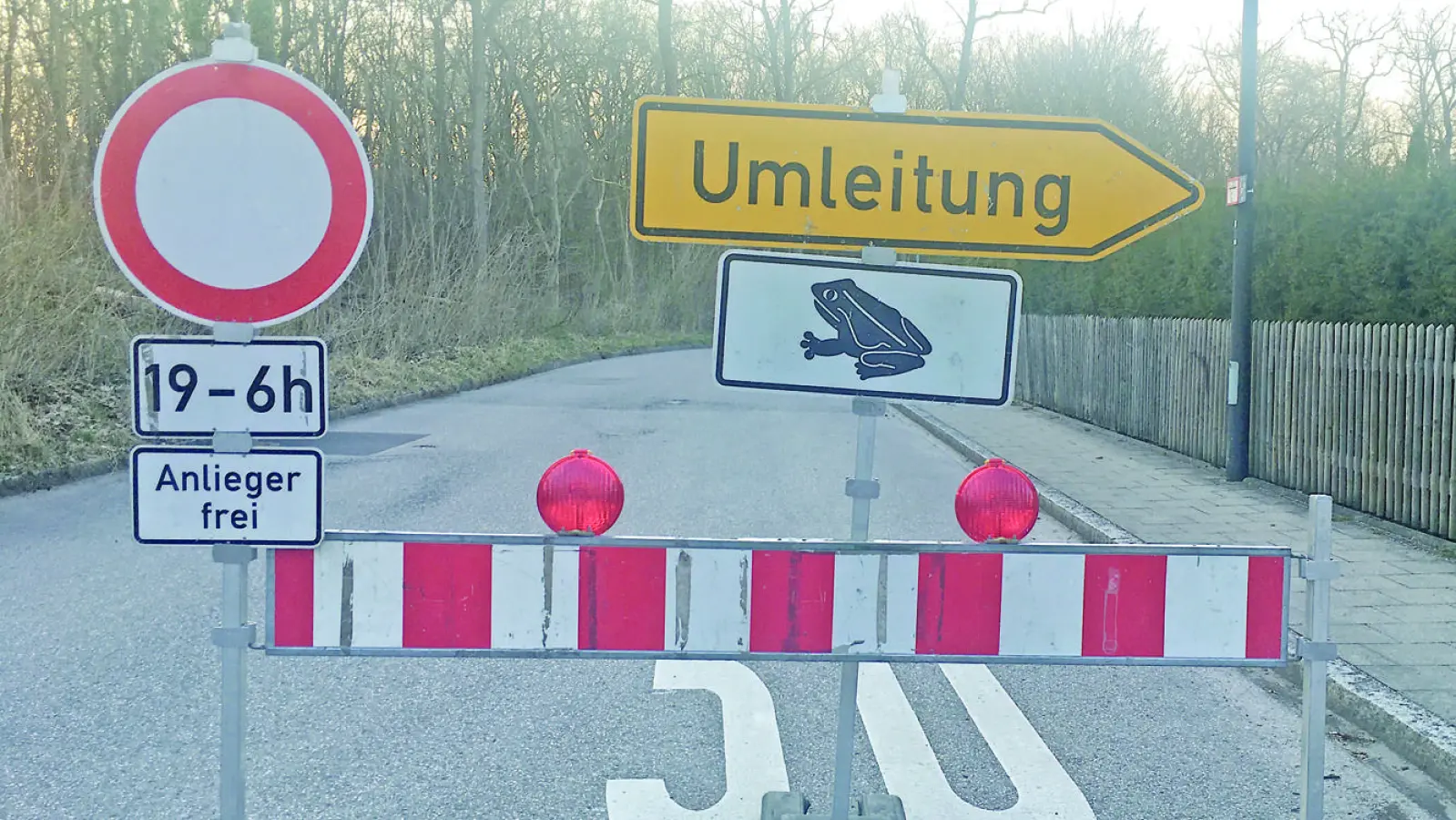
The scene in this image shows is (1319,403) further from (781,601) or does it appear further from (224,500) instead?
(224,500)

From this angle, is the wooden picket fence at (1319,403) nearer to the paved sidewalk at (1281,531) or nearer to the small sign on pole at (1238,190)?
the paved sidewalk at (1281,531)

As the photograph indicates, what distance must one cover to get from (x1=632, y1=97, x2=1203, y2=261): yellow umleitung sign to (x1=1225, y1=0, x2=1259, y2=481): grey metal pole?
8.16m

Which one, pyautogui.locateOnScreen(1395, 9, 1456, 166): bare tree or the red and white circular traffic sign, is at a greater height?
pyautogui.locateOnScreen(1395, 9, 1456, 166): bare tree

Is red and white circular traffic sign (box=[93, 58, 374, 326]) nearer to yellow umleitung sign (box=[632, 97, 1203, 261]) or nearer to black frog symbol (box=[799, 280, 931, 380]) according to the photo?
yellow umleitung sign (box=[632, 97, 1203, 261])

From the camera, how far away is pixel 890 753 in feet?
15.3

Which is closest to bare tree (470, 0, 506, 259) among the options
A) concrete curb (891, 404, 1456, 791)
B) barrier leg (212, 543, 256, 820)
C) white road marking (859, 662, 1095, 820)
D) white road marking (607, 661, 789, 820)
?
white road marking (607, 661, 789, 820)

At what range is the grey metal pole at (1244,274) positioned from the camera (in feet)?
36.1

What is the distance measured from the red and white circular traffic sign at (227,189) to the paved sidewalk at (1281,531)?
4204 millimetres

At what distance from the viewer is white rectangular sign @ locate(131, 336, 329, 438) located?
125 inches

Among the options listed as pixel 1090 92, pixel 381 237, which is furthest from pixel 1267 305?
pixel 1090 92

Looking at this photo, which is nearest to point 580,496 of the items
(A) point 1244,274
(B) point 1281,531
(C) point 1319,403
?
(B) point 1281,531

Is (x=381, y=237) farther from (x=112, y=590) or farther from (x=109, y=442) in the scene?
(x=112, y=590)

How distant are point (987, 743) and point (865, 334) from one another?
6.47 ft

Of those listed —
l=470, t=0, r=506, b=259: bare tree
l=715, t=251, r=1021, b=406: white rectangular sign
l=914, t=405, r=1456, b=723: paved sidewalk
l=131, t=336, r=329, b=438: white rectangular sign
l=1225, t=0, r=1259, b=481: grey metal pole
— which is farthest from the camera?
l=470, t=0, r=506, b=259: bare tree
